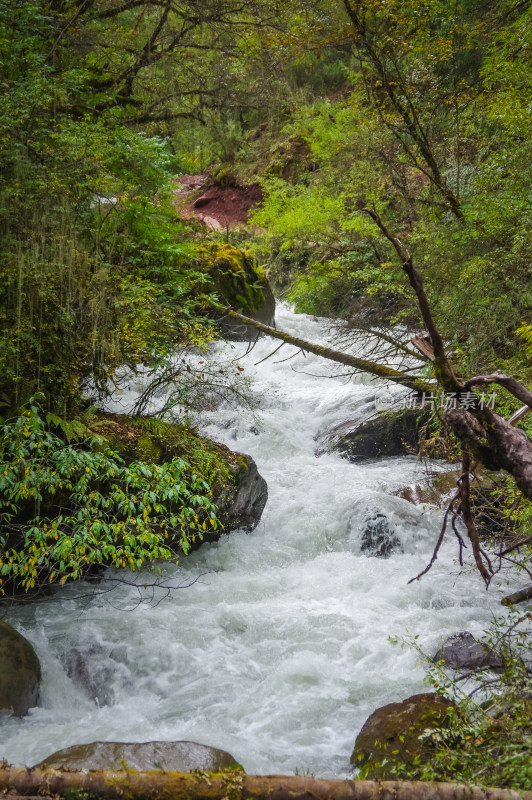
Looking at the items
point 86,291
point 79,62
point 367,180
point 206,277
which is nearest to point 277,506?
point 206,277

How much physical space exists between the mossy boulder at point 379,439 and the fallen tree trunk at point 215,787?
798cm

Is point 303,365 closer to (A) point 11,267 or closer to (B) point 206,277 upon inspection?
(B) point 206,277

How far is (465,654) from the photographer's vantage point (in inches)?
202

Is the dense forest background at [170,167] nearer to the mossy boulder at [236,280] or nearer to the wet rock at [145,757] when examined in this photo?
the mossy boulder at [236,280]

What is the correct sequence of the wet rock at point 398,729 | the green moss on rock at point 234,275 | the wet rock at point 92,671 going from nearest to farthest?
the wet rock at point 398,729
the wet rock at point 92,671
the green moss on rock at point 234,275

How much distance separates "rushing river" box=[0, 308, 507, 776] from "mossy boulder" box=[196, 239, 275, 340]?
15.0ft

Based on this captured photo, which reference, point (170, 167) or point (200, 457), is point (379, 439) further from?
point (170, 167)

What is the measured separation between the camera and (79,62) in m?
8.10

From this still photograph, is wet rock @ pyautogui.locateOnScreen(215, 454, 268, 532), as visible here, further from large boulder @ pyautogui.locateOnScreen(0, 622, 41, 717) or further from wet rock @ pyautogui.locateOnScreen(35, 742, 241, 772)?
wet rock @ pyautogui.locateOnScreen(35, 742, 241, 772)

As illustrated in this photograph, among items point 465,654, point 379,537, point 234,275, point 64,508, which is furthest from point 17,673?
point 234,275

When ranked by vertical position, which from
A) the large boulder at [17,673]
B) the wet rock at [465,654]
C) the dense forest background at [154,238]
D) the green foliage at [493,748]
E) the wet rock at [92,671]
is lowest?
the wet rock at [92,671]

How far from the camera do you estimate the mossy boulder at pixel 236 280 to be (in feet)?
→ 35.4

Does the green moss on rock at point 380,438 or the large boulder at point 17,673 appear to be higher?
the green moss on rock at point 380,438

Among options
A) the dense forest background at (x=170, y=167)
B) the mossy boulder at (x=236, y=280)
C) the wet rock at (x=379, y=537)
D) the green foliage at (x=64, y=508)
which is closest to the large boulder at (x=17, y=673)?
A: the green foliage at (x=64, y=508)
